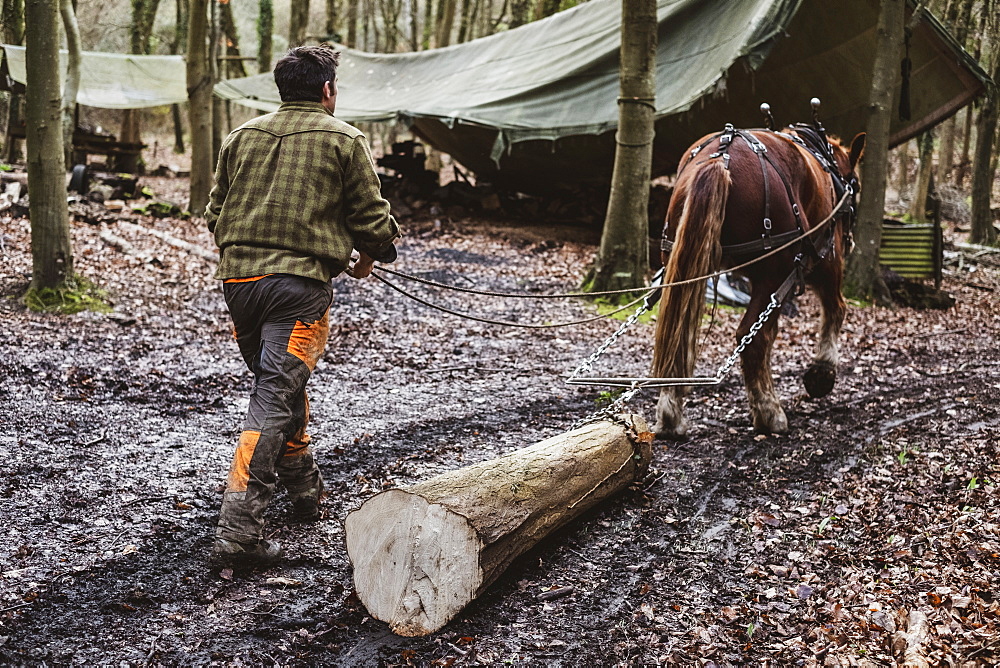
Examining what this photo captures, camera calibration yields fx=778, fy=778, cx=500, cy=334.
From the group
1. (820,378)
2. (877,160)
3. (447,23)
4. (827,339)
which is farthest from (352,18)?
(820,378)

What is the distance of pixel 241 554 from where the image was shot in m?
3.10

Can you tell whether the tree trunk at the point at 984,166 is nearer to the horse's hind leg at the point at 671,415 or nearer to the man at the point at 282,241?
the horse's hind leg at the point at 671,415

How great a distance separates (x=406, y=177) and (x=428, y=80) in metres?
2.12

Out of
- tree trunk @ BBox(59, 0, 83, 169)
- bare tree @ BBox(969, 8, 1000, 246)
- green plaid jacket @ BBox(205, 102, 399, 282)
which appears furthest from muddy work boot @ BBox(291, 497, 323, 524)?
bare tree @ BBox(969, 8, 1000, 246)

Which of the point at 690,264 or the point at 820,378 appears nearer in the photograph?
the point at 690,264

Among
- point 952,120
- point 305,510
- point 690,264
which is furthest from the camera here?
point 952,120

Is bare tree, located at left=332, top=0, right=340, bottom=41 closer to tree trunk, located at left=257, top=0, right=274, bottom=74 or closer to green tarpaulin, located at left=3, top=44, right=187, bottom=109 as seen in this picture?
tree trunk, located at left=257, top=0, right=274, bottom=74

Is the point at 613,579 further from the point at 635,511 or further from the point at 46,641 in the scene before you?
the point at 46,641

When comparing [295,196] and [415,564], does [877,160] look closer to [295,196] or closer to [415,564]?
[295,196]

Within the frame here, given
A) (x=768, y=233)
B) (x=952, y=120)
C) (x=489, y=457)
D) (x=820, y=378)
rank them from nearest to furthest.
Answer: (x=489, y=457)
(x=768, y=233)
(x=820, y=378)
(x=952, y=120)

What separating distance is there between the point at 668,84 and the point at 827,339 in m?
6.86

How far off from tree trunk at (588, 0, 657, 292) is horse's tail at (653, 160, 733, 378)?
166 inches

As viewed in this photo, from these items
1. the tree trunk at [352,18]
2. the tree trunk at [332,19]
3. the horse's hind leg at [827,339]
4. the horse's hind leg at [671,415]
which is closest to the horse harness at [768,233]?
the horse's hind leg at [827,339]

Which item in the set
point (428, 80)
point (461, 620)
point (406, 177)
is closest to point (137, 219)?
point (406, 177)
